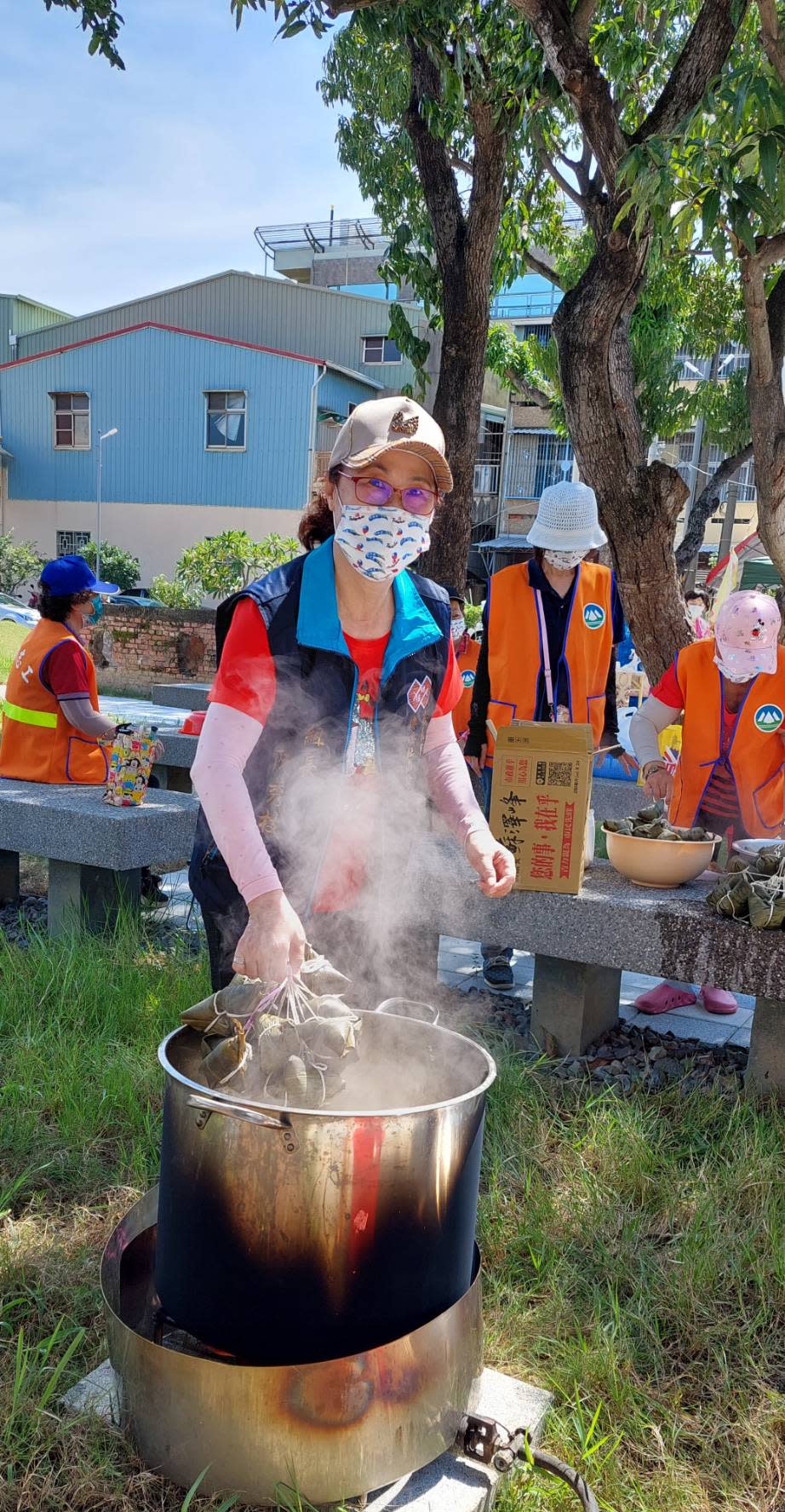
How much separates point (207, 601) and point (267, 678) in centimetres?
1961

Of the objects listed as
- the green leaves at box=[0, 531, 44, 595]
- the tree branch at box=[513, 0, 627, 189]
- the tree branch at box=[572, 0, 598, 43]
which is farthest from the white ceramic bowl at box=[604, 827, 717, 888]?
the green leaves at box=[0, 531, 44, 595]

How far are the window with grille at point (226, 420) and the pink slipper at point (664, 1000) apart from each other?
25.8 meters

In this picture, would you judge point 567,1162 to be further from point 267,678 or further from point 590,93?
point 590,93

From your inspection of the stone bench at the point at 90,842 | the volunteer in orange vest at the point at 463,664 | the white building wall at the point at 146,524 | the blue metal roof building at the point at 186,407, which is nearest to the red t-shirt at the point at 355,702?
the volunteer in orange vest at the point at 463,664

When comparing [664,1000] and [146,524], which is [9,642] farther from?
[664,1000]

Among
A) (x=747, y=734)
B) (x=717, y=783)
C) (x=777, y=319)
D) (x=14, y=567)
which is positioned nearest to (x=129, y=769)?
(x=717, y=783)

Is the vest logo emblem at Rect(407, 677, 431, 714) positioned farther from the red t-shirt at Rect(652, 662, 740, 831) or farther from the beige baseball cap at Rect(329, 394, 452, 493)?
the red t-shirt at Rect(652, 662, 740, 831)

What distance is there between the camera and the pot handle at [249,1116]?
5.95 ft

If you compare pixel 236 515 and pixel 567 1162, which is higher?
pixel 236 515

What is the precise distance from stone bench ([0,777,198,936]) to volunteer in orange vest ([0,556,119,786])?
0.39 metres

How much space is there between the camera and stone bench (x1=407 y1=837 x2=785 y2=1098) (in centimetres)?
367

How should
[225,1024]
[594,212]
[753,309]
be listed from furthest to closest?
[594,212], [753,309], [225,1024]

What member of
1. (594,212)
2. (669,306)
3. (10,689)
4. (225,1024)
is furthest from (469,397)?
(669,306)

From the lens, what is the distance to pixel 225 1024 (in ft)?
7.14
